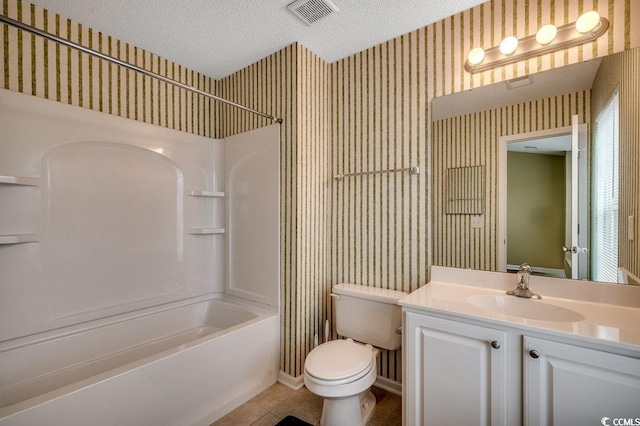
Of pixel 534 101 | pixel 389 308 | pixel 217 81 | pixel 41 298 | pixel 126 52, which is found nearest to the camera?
pixel 534 101

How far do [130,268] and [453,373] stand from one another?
218 cm

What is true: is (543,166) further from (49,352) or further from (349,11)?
(49,352)

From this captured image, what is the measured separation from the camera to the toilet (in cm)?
153

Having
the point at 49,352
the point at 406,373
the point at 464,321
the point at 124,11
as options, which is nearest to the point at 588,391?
the point at 464,321

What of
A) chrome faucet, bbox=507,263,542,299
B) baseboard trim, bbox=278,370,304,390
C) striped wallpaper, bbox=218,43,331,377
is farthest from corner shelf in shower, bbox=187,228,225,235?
chrome faucet, bbox=507,263,542,299

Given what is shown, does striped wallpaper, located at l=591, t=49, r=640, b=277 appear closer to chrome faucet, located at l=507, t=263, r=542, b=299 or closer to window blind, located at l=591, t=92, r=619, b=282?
window blind, located at l=591, t=92, r=619, b=282

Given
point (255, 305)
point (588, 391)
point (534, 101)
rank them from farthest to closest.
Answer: point (255, 305)
point (534, 101)
point (588, 391)

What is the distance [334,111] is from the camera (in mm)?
2387

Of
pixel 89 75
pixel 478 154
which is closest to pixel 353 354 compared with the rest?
pixel 478 154

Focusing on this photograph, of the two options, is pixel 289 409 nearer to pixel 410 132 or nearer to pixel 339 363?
pixel 339 363

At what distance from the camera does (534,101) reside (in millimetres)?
1584

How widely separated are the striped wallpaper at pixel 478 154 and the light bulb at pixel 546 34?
0.97 feet

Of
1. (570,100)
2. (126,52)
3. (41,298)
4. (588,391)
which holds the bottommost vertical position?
(588,391)

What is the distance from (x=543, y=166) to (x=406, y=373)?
131 centimetres
